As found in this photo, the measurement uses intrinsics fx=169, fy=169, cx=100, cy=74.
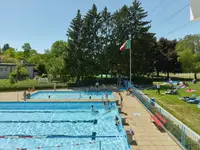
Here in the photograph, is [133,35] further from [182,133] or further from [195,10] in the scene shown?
[195,10]

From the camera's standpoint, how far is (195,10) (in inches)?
189

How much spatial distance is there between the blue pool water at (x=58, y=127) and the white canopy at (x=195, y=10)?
6.41 metres

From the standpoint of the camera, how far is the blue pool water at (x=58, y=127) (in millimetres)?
9930

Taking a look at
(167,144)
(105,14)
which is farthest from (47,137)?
(105,14)

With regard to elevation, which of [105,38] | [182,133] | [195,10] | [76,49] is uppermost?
[105,38]

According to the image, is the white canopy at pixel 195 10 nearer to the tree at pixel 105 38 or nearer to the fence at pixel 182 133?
the fence at pixel 182 133

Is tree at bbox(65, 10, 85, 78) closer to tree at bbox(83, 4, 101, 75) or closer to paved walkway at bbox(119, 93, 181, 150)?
tree at bbox(83, 4, 101, 75)

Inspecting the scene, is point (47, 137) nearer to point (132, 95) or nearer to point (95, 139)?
point (95, 139)

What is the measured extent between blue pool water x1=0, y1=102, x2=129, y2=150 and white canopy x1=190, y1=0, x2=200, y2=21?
21.0 ft

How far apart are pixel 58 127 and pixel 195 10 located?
1142 cm

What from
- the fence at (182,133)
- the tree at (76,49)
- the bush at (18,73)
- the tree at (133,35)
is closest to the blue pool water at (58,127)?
the fence at (182,133)

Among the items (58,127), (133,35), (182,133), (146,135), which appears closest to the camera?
(182,133)

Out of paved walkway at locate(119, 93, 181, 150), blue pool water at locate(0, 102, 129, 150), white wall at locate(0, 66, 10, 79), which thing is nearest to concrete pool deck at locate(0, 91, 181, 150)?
paved walkway at locate(119, 93, 181, 150)

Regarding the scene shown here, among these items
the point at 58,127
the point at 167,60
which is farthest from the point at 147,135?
the point at 167,60
